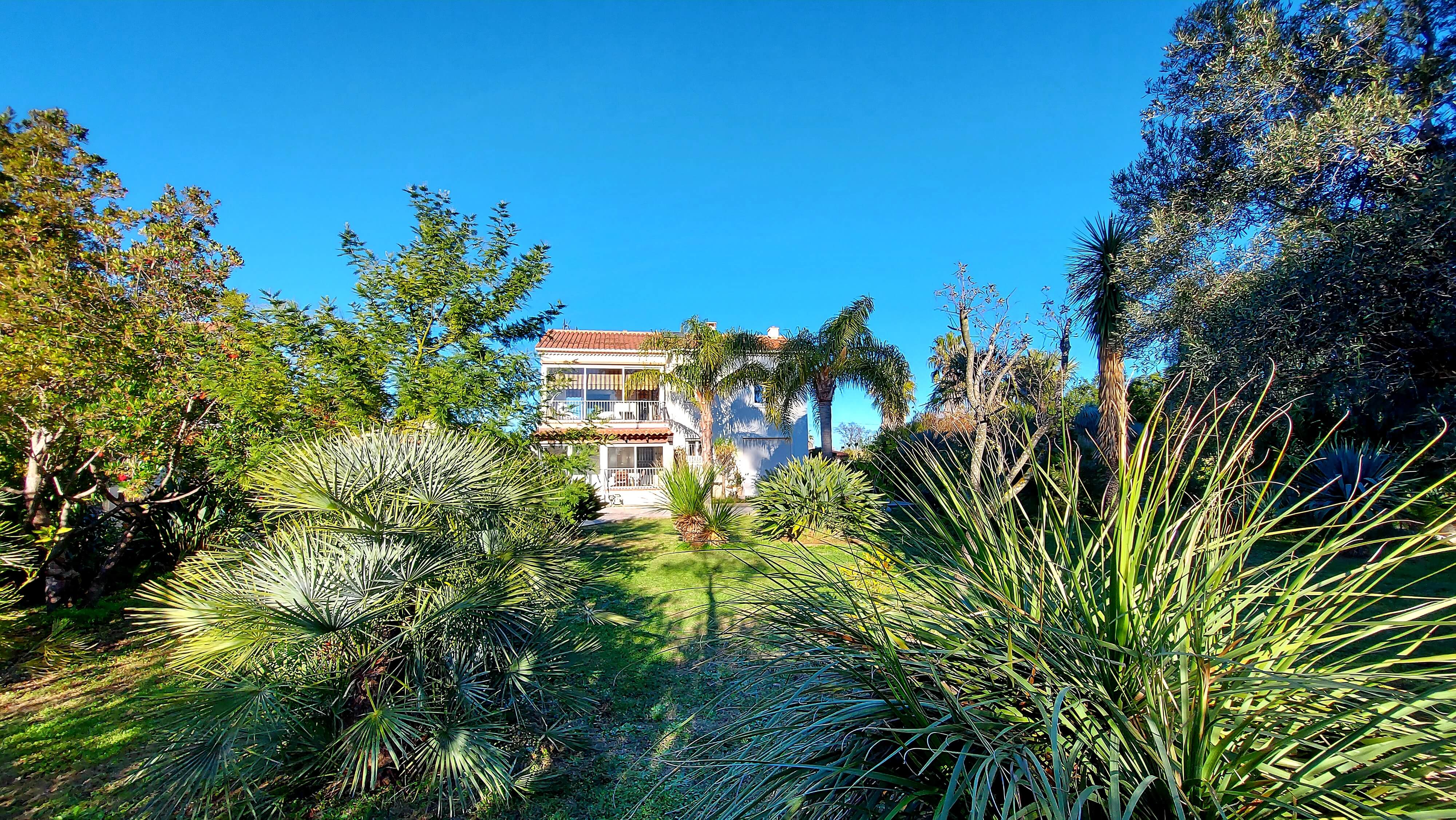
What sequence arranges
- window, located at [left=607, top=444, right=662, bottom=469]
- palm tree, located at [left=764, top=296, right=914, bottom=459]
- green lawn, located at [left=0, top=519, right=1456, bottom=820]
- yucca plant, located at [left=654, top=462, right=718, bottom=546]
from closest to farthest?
green lawn, located at [left=0, top=519, right=1456, bottom=820] < yucca plant, located at [left=654, top=462, right=718, bottom=546] < palm tree, located at [left=764, top=296, right=914, bottom=459] < window, located at [left=607, top=444, right=662, bottom=469]

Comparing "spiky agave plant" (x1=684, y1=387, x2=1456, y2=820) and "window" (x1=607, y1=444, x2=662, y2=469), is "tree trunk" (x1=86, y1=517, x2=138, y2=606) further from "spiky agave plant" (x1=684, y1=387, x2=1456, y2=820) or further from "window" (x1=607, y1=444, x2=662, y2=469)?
"window" (x1=607, y1=444, x2=662, y2=469)

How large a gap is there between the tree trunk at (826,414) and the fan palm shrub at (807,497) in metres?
7.65

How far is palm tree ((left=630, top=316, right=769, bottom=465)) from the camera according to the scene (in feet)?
71.6

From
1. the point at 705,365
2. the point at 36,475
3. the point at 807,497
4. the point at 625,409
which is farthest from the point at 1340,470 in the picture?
the point at 625,409

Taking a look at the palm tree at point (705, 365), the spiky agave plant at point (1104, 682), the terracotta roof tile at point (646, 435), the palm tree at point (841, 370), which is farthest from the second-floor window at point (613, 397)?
the spiky agave plant at point (1104, 682)

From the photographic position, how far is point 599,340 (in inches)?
1077

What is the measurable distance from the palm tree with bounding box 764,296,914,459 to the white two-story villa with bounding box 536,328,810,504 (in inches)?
114

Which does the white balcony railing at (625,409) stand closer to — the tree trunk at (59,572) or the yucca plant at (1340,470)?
the tree trunk at (59,572)

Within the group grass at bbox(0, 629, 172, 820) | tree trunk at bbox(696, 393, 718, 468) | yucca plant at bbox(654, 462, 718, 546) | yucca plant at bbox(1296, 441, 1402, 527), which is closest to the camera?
grass at bbox(0, 629, 172, 820)

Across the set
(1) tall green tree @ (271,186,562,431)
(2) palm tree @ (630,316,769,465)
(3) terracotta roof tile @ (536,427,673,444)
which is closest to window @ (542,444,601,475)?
(1) tall green tree @ (271,186,562,431)

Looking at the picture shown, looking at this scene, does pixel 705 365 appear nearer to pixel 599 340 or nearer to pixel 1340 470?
pixel 599 340

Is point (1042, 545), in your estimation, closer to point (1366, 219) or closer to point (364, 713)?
point (364, 713)

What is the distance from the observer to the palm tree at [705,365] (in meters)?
21.8

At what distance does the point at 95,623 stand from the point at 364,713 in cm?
722
